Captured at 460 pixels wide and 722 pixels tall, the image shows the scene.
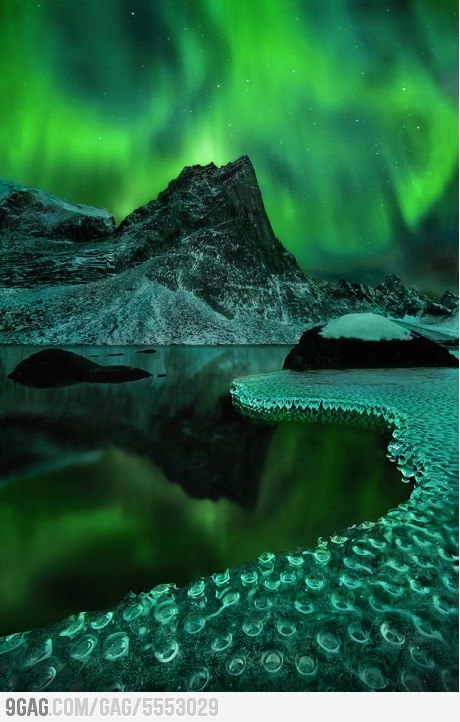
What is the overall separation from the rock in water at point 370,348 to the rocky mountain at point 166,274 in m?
41.7

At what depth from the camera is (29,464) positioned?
15.6 ft

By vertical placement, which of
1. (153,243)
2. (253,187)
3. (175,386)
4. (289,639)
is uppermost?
(253,187)

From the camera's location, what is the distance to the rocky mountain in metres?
54.5

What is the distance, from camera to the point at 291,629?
1.72 metres

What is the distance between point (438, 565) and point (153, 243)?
8589 cm

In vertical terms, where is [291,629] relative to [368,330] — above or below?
below

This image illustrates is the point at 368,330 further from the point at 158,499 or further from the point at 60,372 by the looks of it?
the point at 60,372

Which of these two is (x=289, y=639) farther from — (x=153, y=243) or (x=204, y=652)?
(x=153, y=243)

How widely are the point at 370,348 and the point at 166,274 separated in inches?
2460

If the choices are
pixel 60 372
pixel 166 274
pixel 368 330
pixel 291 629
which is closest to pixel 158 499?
pixel 291 629

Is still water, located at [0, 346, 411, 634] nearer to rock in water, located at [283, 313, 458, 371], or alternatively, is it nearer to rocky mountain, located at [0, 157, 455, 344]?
rock in water, located at [283, 313, 458, 371]

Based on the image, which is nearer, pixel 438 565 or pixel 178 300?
pixel 438 565

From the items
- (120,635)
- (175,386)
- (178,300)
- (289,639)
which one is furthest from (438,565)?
(178,300)
